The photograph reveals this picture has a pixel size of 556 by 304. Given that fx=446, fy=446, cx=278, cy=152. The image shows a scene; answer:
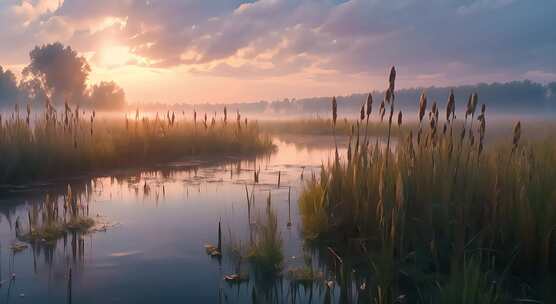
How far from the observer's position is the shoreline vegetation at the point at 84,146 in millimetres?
10406

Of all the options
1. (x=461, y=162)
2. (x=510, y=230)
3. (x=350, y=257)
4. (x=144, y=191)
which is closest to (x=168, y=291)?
(x=350, y=257)

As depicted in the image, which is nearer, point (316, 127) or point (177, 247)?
point (177, 247)

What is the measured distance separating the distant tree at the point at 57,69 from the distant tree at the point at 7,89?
7145 millimetres

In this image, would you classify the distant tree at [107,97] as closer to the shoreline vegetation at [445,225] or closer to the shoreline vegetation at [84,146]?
the shoreline vegetation at [84,146]

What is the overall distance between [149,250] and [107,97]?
6092 cm

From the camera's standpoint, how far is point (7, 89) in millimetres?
55781

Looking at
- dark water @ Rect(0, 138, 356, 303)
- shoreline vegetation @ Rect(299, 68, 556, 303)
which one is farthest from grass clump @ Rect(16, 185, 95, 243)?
shoreline vegetation @ Rect(299, 68, 556, 303)

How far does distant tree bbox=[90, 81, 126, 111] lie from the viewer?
59906mm

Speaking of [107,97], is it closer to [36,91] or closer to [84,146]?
[36,91]

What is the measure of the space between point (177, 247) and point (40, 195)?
4462 millimetres

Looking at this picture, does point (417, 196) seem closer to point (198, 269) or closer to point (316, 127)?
point (198, 269)

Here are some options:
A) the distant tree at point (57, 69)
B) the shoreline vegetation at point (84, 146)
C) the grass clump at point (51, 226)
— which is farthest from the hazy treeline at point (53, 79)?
the grass clump at point (51, 226)

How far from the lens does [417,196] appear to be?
5289mm

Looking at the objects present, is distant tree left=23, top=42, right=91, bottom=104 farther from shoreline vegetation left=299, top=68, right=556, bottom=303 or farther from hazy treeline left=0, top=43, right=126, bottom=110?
shoreline vegetation left=299, top=68, right=556, bottom=303
